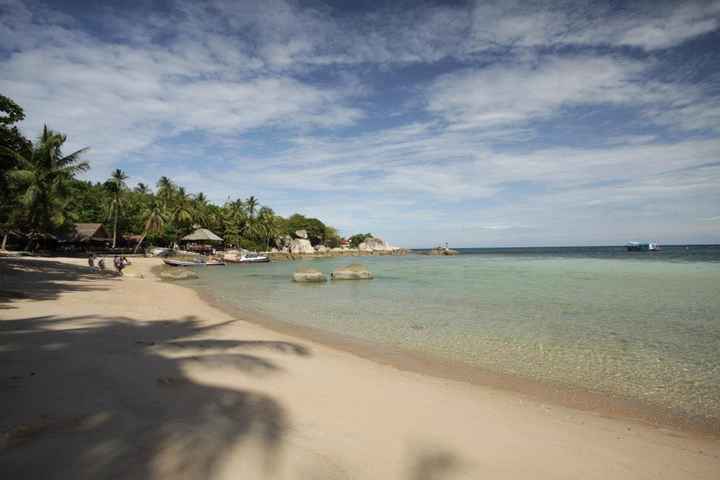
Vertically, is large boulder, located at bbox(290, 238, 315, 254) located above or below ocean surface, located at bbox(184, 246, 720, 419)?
above

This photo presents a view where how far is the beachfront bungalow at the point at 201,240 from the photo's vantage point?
190ft

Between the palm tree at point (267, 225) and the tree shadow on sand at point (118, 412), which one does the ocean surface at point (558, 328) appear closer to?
the tree shadow on sand at point (118, 412)

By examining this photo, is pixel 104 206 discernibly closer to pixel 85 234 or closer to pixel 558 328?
pixel 85 234

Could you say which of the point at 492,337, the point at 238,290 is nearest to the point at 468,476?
the point at 492,337

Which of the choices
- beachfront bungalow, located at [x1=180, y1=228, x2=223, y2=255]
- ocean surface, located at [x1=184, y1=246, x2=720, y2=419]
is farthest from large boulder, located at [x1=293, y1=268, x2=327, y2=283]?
beachfront bungalow, located at [x1=180, y1=228, x2=223, y2=255]

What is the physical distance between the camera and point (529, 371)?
792 centimetres

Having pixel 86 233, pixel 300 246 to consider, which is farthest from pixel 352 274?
pixel 300 246

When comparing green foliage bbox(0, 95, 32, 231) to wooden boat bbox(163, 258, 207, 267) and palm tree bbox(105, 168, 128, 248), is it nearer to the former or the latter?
wooden boat bbox(163, 258, 207, 267)

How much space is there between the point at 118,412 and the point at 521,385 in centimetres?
664

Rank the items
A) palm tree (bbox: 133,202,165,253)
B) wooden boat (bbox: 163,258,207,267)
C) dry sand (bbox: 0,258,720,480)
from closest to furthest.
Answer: dry sand (bbox: 0,258,720,480) < wooden boat (bbox: 163,258,207,267) < palm tree (bbox: 133,202,165,253)

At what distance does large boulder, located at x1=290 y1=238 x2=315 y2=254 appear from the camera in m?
89.6

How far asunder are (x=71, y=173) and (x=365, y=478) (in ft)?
145

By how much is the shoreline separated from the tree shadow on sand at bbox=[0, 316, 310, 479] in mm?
3177

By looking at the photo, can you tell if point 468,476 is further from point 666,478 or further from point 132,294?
point 132,294
